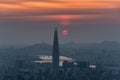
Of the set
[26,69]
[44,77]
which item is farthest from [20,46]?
[44,77]

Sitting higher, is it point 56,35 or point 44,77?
point 56,35

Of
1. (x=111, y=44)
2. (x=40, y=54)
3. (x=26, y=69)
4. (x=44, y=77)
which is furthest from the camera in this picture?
(x=40, y=54)

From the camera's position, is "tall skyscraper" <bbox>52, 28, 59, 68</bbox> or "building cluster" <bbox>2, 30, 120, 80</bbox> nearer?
"building cluster" <bbox>2, 30, 120, 80</bbox>

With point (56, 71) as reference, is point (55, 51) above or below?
above

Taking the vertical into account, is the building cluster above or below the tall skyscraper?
below

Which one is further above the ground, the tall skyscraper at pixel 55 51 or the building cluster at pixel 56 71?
the tall skyscraper at pixel 55 51

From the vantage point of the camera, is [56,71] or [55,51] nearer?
[56,71]

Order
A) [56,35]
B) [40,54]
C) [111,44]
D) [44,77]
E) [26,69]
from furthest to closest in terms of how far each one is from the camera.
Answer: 1. [40,54]
2. [111,44]
3. [56,35]
4. [26,69]
5. [44,77]

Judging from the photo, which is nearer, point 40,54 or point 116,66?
point 116,66

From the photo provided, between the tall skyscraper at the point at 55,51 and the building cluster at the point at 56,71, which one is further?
the tall skyscraper at the point at 55,51

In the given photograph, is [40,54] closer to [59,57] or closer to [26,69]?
[59,57]

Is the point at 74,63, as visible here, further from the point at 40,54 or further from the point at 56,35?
the point at 40,54
